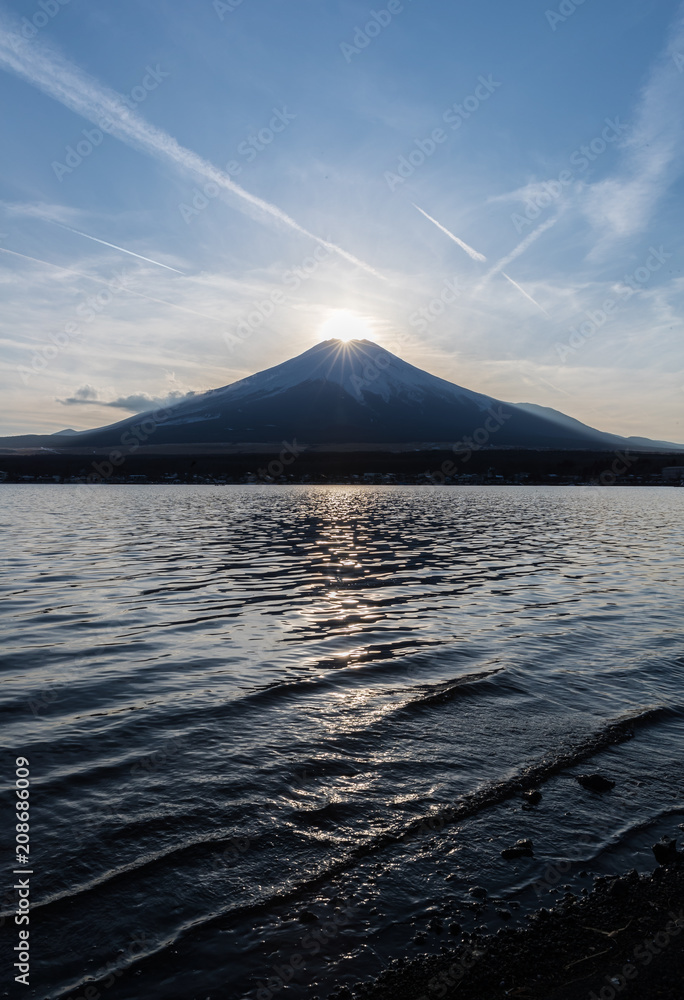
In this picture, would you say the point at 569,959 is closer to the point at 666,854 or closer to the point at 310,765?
the point at 666,854

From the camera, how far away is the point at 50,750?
10.6 m

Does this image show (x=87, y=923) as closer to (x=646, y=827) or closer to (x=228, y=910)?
(x=228, y=910)

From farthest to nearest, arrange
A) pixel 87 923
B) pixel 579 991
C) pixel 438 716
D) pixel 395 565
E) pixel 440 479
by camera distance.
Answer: pixel 440 479, pixel 395 565, pixel 438 716, pixel 87 923, pixel 579 991

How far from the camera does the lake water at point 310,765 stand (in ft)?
21.3

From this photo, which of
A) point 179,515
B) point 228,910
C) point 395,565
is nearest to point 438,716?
point 228,910

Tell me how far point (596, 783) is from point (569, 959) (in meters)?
3.88

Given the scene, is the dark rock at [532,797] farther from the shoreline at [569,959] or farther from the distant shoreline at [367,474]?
the distant shoreline at [367,474]

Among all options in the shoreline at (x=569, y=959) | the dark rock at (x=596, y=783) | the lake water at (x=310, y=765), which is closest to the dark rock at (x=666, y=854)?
the lake water at (x=310, y=765)

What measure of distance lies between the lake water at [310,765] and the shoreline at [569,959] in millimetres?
265

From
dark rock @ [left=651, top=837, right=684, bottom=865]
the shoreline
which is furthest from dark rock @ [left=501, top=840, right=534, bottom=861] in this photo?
dark rock @ [left=651, top=837, right=684, bottom=865]

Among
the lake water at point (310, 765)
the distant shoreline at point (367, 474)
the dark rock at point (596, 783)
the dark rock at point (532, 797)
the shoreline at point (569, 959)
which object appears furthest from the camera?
the distant shoreline at point (367, 474)

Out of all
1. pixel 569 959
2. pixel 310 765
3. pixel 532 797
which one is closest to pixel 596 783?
pixel 532 797

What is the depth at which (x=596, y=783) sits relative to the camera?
9.48m

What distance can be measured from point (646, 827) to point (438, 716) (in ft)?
14.6
